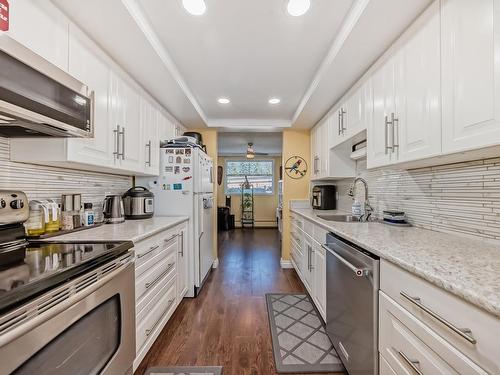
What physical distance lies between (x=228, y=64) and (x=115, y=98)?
99 cm

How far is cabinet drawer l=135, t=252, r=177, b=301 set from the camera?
5.18 feet

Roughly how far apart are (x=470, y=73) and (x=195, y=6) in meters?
1.48

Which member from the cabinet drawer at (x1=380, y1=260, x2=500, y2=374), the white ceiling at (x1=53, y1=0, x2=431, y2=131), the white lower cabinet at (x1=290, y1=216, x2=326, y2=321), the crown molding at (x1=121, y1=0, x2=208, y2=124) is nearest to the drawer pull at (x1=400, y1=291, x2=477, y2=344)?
the cabinet drawer at (x1=380, y1=260, x2=500, y2=374)

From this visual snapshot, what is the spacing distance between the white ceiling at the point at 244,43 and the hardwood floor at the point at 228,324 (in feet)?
7.27

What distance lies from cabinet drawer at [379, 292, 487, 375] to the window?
679 cm

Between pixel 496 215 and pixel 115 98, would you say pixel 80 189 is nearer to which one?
pixel 115 98

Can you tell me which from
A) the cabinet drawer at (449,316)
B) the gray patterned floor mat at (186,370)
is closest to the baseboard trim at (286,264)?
the gray patterned floor mat at (186,370)

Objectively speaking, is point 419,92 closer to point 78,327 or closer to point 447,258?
point 447,258

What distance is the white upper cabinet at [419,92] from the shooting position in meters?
1.24

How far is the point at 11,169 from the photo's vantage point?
143 centimetres

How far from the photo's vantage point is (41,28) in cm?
122

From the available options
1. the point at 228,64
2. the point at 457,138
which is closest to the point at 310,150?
the point at 228,64

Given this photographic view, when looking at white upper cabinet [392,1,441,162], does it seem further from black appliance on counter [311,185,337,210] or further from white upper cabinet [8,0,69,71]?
white upper cabinet [8,0,69,71]

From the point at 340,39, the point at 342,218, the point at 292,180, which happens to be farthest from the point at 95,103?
the point at 292,180
